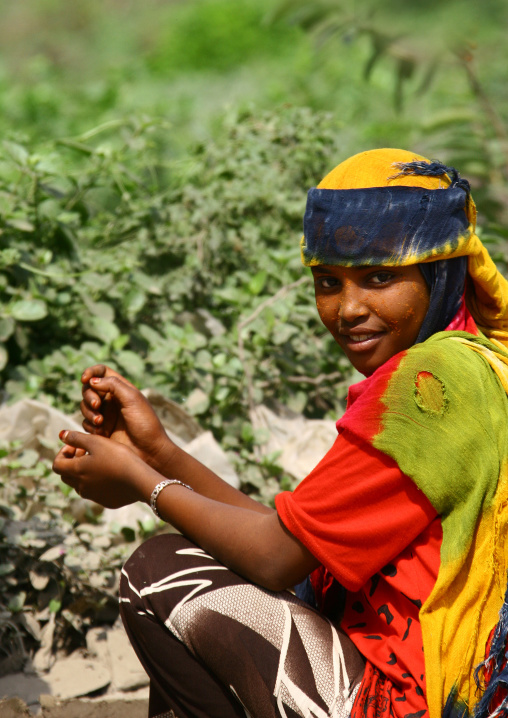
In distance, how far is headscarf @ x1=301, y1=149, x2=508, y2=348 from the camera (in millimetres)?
1599

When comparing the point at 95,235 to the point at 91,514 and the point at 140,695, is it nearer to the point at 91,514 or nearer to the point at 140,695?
the point at 91,514

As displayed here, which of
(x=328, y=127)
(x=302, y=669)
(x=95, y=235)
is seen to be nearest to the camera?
(x=302, y=669)

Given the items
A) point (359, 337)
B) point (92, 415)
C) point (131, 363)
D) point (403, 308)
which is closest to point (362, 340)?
point (359, 337)

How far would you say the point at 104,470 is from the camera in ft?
6.01

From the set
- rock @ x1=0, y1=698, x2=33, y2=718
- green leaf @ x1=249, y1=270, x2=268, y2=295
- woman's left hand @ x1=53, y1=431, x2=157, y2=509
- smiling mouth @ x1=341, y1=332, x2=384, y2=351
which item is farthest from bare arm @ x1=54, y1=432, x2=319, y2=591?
green leaf @ x1=249, y1=270, x2=268, y2=295

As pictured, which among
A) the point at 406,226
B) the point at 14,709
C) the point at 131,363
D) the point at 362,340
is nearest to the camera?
the point at 406,226

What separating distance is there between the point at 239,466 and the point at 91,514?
1.92ft

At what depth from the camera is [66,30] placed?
9352 millimetres

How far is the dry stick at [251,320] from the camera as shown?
3.13 meters

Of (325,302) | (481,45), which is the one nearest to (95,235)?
(325,302)

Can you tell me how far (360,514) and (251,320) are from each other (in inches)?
72.8

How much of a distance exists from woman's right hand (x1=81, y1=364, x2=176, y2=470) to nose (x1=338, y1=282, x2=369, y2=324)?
568 mm

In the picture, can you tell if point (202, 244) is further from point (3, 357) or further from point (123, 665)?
point (123, 665)

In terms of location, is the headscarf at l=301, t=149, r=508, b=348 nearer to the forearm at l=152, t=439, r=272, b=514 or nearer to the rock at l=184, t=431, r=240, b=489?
the forearm at l=152, t=439, r=272, b=514
